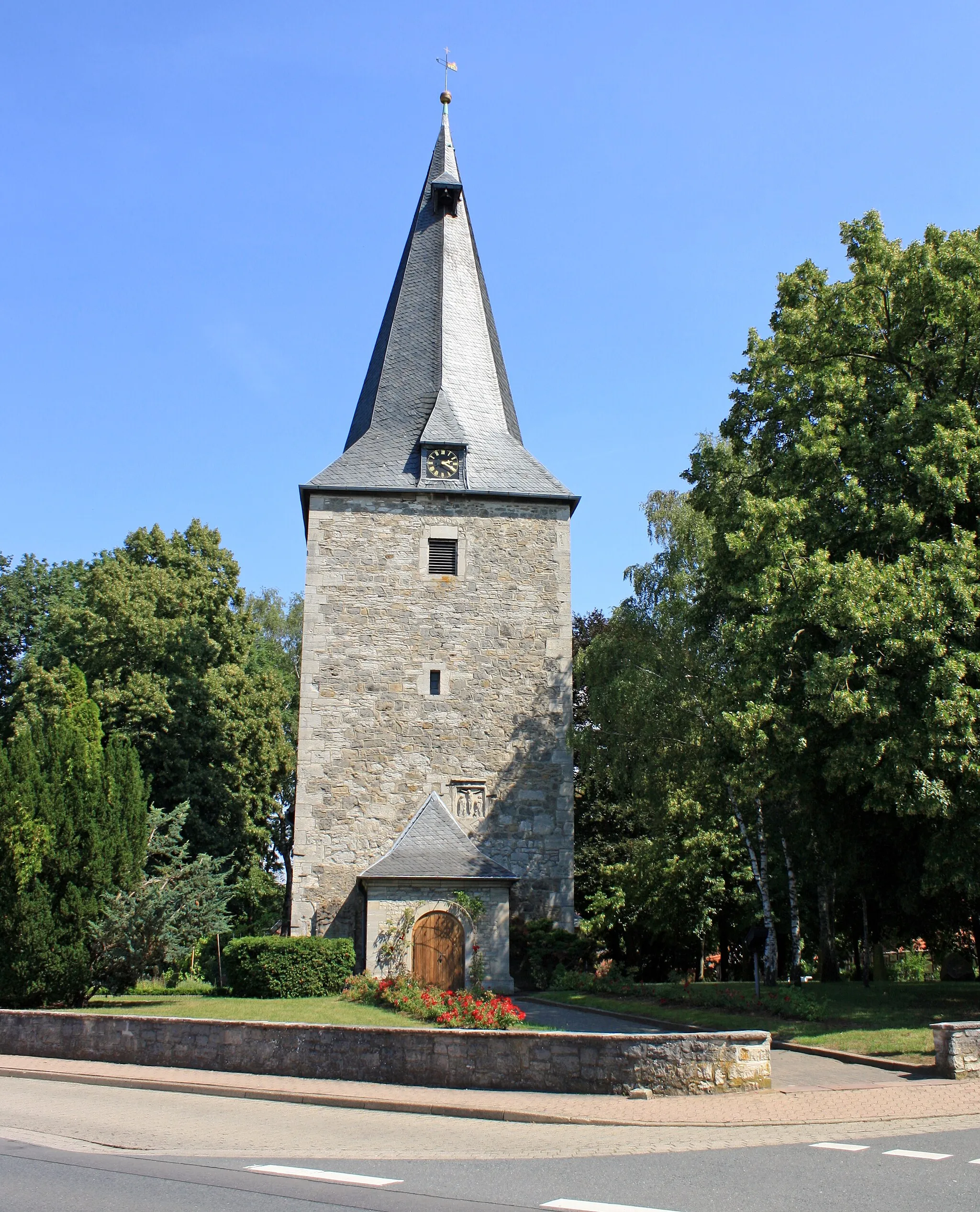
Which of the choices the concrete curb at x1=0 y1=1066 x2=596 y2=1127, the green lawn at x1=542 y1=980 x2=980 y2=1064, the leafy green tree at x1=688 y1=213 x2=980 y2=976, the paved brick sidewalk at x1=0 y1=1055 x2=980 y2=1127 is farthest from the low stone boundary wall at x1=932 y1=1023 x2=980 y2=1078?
the concrete curb at x1=0 y1=1066 x2=596 y2=1127

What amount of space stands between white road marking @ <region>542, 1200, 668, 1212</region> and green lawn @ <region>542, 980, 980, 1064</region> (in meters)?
6.77

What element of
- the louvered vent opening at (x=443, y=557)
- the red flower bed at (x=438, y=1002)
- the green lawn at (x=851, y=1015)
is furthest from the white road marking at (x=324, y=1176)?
the louvered vent opening at (x=443, y=557)

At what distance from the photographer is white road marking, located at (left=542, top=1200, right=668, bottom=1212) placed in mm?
5848

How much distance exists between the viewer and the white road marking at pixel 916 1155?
7.25 metres

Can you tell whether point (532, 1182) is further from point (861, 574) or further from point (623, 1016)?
point (623, 1016)

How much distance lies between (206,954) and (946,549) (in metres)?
24.3

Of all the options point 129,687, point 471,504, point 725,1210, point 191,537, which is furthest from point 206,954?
point 725,1210

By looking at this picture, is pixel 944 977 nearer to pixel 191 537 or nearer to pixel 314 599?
pixel 314 599

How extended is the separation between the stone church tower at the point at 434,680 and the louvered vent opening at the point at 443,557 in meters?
0.03

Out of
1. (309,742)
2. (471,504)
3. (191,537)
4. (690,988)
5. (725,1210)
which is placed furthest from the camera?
(191,537)

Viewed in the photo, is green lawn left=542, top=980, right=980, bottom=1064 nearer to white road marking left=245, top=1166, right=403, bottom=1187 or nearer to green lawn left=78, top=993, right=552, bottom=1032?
green lawn left=78, top=993, right=552, bottom=1032

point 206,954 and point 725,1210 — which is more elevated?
point 725,1210

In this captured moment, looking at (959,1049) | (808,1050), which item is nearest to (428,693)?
(808,1050)

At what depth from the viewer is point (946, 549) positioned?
46.3 feet
